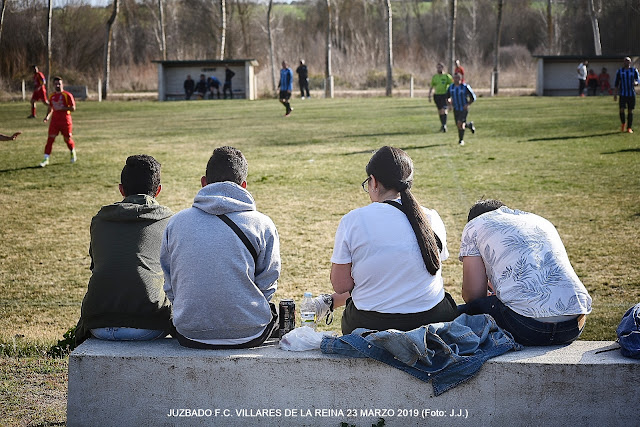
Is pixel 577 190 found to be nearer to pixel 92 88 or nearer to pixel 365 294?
pixel 365 294

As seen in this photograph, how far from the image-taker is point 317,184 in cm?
1349

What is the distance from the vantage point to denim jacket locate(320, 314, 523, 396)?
3.62 metres

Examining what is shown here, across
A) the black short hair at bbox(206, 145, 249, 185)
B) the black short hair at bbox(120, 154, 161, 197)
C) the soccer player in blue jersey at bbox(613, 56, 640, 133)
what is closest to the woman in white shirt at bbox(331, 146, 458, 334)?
the black short hair at bbox(206, 145, 249, 185)

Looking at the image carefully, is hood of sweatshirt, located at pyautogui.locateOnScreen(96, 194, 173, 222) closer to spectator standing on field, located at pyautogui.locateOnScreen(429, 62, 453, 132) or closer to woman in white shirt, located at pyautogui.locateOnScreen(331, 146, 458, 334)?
woman in white shirt, located at pyautogui.locateOnScreen(331, 146, 458, 334)

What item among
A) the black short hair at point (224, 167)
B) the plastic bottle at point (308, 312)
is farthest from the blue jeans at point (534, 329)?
the black short hair at point (224, 167)

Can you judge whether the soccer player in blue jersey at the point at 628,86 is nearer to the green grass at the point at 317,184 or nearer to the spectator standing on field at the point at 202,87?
the green grass at the point at 317,184

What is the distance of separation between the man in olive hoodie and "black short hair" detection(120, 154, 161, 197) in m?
0.10

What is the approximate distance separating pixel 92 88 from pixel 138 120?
32876 mm

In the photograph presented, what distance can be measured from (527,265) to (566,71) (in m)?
44.3

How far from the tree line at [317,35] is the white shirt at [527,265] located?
4808 cm

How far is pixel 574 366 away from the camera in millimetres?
3654

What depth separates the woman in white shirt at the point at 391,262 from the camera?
3855 mm

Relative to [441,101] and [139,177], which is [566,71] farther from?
[139,177]

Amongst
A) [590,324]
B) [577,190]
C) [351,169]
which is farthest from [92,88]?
[590,324]
